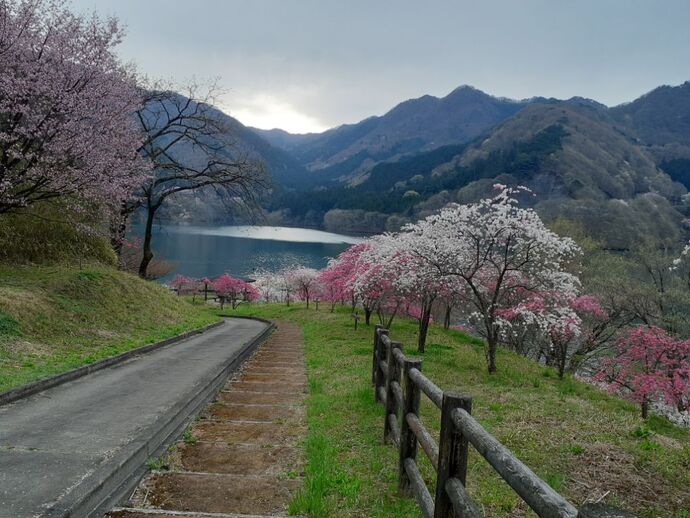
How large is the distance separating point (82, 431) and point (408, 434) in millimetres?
4658

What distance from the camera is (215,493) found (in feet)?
16.7

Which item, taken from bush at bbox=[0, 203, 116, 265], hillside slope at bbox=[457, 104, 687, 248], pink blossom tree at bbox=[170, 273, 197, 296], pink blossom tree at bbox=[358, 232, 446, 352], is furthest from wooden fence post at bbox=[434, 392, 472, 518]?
hillside slope at bbox=[457, 104, 687, 248]

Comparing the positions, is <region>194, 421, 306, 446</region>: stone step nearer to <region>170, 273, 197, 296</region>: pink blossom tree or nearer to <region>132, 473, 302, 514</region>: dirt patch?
<region>132, 473, 302, 514</region>: dirt patch

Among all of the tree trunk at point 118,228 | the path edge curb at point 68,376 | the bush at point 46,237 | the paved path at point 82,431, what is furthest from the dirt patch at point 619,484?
the tree trunk at point 118,228

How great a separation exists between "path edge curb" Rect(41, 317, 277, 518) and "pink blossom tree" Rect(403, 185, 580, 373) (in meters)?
10.2

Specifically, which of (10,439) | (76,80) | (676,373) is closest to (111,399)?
(10,439)

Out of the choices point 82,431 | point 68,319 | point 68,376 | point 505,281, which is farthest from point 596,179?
point 82,431

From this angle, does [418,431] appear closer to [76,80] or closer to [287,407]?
[287,407]

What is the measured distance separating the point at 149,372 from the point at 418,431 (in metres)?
8.50

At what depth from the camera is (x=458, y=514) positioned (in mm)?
3539

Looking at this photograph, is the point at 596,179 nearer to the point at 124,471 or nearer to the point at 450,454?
the point at 450,454

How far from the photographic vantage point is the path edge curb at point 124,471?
432 cm

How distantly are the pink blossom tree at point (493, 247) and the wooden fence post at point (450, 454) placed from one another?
11.4 meters

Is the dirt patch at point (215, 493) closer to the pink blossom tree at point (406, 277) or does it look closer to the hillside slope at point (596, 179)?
the pink blossom tree at point (406, 277)
